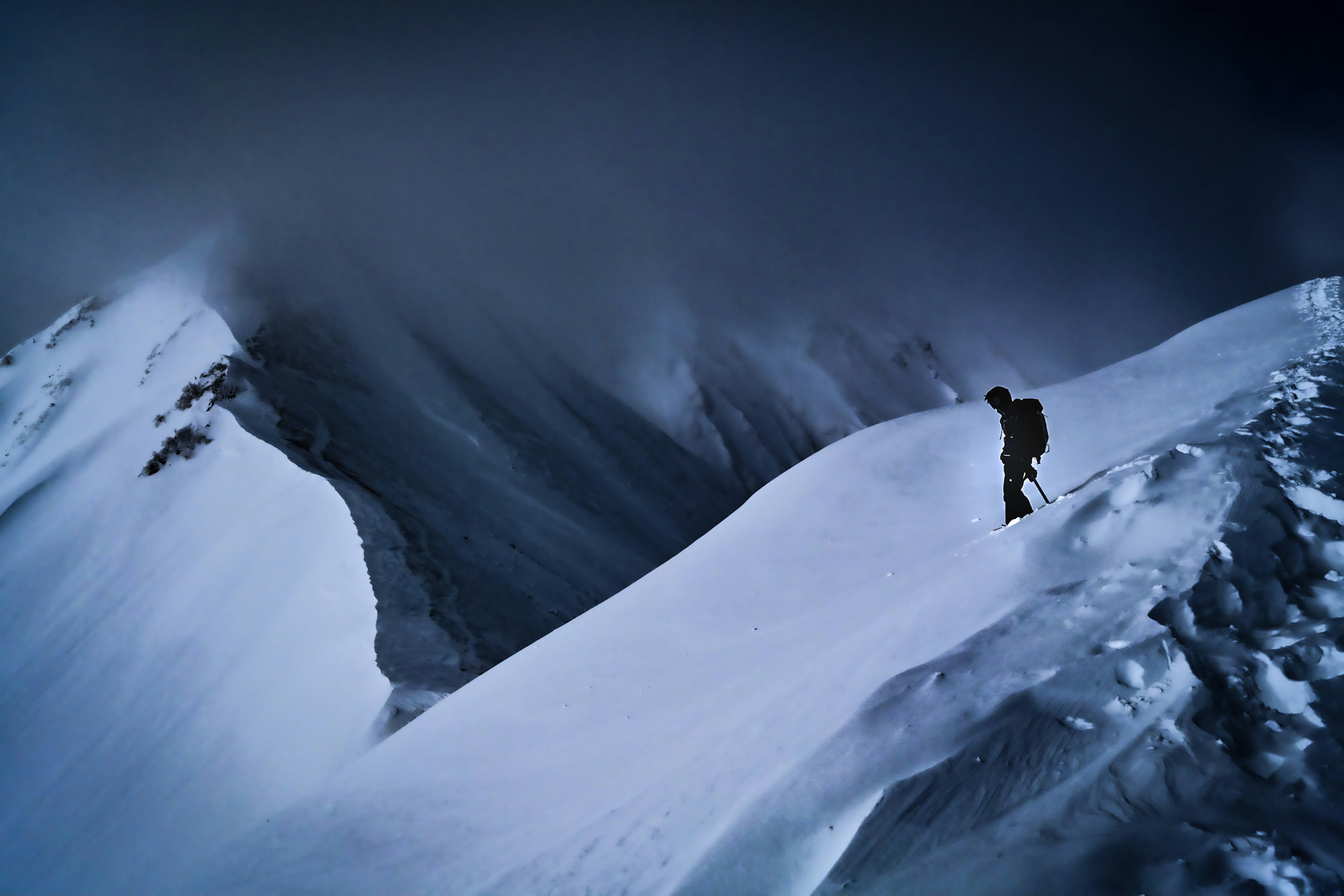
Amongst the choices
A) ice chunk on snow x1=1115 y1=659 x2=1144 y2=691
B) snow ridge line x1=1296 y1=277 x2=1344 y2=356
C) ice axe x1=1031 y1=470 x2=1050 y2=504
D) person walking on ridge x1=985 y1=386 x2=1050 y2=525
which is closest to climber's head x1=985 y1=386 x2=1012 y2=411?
person walking on ridge x1=985 y1=386 x2=1050 y2=525

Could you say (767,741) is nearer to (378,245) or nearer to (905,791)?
(905,791)

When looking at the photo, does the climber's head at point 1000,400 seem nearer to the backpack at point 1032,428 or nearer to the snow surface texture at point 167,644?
the backpack at point 1032,428

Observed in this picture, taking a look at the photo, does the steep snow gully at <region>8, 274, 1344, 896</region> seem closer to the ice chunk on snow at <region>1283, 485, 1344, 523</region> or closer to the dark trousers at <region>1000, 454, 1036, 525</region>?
→ the ice chunk on snow at <region>1283, 485, 1344, 523</region>

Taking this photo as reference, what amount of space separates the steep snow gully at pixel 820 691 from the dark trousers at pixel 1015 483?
322 millimetres

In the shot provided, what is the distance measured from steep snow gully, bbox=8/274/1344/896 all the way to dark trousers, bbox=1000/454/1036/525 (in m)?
0.32

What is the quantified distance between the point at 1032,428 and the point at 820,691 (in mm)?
3561

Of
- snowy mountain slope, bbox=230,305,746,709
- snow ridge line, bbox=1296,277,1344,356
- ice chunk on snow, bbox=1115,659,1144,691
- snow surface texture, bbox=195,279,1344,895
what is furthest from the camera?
snowy mountain slope, bbox=230,305,746,709

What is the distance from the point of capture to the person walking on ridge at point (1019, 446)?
5992 millimetres

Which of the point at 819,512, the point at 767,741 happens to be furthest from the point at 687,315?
the point at 767,741

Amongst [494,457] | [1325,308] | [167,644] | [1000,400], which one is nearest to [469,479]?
[494,457]

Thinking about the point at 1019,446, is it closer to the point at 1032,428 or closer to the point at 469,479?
the point at 1032,428

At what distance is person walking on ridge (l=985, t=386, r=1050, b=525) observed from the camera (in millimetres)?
5992

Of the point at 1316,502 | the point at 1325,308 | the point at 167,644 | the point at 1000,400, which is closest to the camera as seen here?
the point at 1316,502

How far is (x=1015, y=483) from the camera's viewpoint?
6.14m
